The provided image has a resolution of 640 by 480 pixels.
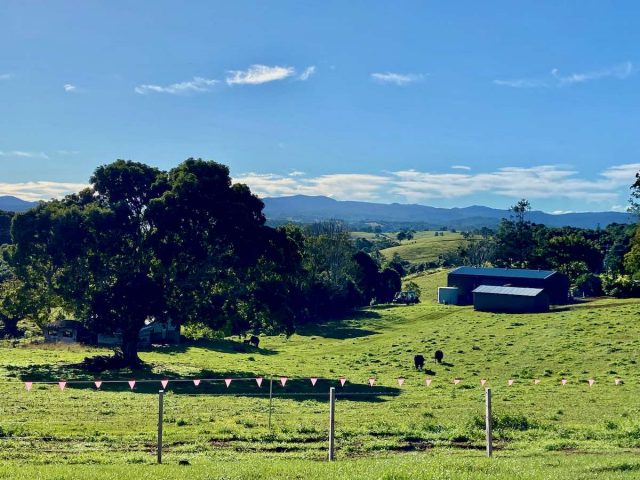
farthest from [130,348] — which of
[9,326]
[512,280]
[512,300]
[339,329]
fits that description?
[512,280]

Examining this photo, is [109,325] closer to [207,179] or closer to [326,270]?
[207,179]

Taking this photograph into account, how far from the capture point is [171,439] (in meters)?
20.8

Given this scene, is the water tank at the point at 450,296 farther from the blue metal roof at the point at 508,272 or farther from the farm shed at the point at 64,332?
Answer: the farm shed at the point at 64,332

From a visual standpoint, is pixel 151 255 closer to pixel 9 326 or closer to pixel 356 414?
pixel 356 414

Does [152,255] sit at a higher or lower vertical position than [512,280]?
higher

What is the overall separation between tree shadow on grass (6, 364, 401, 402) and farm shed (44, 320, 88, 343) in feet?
103

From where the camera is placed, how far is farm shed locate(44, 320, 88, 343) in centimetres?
7488

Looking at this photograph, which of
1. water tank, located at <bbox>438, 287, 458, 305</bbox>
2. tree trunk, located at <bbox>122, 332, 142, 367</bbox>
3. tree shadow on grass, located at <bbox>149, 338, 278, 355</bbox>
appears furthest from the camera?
water tank, located at <bbox>438, 287, 458, 305</bbox>

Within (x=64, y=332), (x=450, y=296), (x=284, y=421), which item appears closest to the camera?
(x=284, y=421)

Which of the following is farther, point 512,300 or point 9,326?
point 512,300

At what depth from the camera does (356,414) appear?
27828 mm

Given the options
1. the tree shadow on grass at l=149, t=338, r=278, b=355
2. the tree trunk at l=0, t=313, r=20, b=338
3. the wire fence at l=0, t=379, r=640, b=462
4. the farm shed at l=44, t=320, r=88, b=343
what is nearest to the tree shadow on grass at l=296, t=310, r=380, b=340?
the tree shadow on grass at l=149, t=338, r=278, b=355

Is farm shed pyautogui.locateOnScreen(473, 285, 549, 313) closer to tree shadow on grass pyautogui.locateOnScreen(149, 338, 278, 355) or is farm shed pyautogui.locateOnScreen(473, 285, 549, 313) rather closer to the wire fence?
tree shadow on grass pyautogui.locateOnScreen(149, 338, 278, 355)

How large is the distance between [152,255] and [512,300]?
60350 mm
